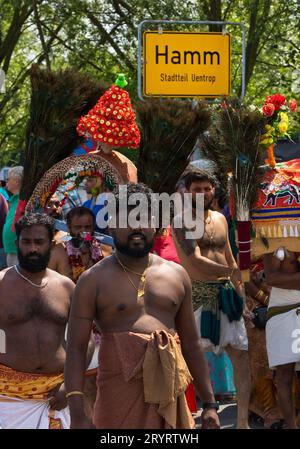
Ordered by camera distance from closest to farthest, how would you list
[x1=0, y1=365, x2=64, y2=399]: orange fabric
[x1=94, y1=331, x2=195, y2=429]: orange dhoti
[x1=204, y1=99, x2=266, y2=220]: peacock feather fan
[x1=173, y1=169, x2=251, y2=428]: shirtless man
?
1. [x1=94, y1=331, x2=195, y2=429]: orange dhoti
2. [x1=0, y1=365, x2=64, y2=399]: orange fabric
3. [x1=204, y1=99, x2=266, y2=220]: peacock feather fan
4. [x1=173, y1=169, x2=251, y2=428]: shirtless man

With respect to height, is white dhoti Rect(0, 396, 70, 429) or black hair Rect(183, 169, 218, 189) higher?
black hair Rect(183, 169, 218, 189)

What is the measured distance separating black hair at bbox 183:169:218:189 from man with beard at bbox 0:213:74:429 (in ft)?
7.79

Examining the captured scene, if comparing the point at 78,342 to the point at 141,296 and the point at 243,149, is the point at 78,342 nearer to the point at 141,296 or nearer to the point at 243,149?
the point at 141,296

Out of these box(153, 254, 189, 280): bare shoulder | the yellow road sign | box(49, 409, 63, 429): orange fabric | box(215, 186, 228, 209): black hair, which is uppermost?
the yellow road sign

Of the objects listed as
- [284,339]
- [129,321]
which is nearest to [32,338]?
[129,321]

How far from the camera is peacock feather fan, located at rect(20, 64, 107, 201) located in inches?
320

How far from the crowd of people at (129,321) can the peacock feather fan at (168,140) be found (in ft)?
0.64

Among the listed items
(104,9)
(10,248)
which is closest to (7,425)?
(10,248)

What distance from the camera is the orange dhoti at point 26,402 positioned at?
6070 millimetres

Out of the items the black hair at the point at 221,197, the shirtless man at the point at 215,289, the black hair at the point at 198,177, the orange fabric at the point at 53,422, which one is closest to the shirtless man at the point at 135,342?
the orange fabric at the point at 53,422

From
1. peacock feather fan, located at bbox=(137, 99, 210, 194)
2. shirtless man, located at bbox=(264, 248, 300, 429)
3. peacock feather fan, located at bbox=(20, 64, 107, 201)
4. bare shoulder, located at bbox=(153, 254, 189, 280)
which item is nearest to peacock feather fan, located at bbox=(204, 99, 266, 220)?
shirtless man, located at bbox=(264, 248, 300, 429)

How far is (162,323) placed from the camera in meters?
5.29

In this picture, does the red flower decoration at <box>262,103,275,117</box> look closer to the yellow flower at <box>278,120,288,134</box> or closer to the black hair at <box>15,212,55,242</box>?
the yellow flower at <box>278,120,288,134</box>

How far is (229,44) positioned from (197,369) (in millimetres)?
6232
